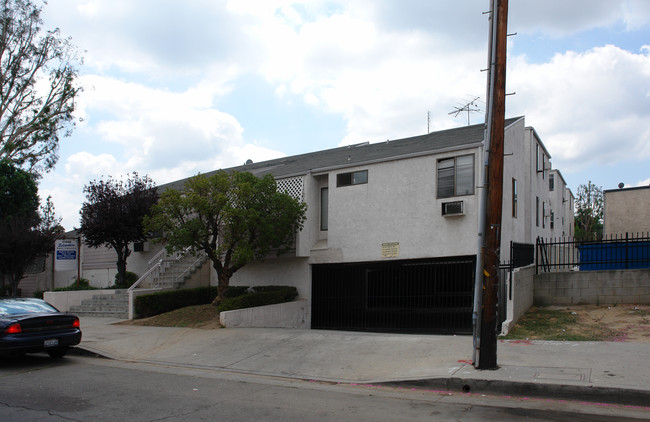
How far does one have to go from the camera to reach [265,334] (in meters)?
14.0

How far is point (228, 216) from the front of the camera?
15945 millimetres

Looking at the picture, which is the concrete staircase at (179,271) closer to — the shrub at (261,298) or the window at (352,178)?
the shrub at (261,298)

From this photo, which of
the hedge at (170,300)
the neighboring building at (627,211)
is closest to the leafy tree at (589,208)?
the neighboring building at (627,211)

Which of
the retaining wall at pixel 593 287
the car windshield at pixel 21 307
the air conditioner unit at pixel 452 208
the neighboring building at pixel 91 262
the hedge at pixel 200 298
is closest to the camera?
the car windshield at pixel 21 307

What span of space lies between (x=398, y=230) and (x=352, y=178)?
102 inches

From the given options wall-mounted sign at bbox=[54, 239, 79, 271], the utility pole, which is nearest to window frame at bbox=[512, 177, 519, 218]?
the utility pole

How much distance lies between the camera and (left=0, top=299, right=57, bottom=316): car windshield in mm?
10844

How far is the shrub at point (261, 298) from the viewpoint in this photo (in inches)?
626

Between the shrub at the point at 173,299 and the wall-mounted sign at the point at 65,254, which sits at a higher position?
the wall-mounted sign at the point at 65,254

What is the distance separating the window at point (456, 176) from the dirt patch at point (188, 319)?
7836 millimetres

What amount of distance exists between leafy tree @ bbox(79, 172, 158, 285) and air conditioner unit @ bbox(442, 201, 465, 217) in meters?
12.6

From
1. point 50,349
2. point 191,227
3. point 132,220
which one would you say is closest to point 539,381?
point 50,349

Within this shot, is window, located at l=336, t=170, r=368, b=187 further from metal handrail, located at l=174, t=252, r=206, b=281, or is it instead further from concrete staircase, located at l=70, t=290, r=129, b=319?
concrete staircase, located at l=70, t=290, r=129, b=319

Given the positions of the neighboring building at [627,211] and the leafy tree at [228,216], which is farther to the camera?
the neighboring building at [627,211]
